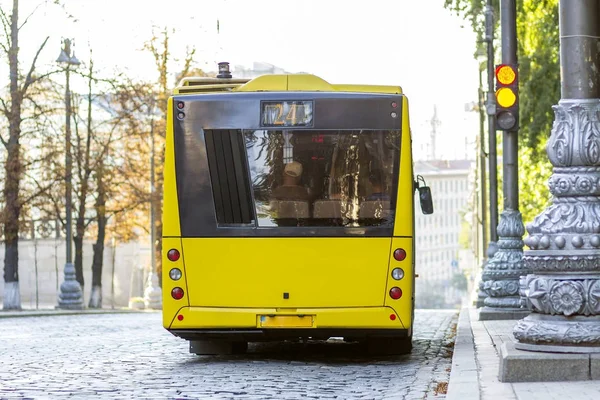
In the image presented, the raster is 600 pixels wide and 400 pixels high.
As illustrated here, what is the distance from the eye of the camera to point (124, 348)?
17516 mm

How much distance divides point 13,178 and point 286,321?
1151 inches

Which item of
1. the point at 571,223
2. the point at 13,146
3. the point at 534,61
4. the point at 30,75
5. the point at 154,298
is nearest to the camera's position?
the point at 571,223

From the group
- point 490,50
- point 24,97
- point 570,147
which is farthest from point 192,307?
point 24,97

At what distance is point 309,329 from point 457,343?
6.80 ft

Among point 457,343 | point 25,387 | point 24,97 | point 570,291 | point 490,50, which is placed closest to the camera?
point 570,291

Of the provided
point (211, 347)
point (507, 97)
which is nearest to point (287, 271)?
point (211, 347)

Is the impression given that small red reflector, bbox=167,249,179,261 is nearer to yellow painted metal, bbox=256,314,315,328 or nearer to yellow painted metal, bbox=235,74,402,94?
yellow painted metal, bbox=256,314,315,328

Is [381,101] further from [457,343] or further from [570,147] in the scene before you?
[570,147]

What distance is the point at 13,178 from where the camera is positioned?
4231 cm

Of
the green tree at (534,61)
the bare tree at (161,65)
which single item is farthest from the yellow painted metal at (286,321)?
the bare tree at (161,65)

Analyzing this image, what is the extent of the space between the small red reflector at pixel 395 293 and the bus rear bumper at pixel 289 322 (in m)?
0.13

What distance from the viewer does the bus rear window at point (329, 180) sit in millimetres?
14289

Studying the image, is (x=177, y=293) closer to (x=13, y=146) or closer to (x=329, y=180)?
(x=329, y=180)

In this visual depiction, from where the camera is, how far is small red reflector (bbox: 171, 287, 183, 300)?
14.5 meters
